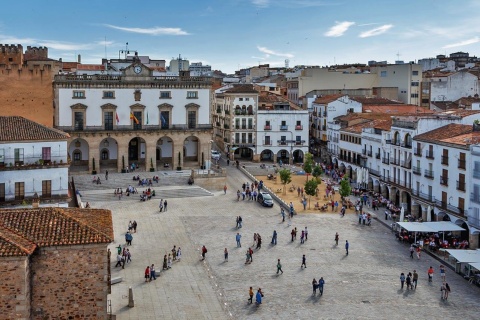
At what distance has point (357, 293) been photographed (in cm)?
3222

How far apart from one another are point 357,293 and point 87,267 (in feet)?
52.6

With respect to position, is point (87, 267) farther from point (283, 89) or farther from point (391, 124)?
point (283, 89)

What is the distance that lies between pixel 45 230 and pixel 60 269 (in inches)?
61.2

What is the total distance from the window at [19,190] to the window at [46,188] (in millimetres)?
1292


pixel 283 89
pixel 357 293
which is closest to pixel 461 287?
pixel 357 293

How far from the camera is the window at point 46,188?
136 feet

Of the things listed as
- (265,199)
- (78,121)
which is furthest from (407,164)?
(78,121)

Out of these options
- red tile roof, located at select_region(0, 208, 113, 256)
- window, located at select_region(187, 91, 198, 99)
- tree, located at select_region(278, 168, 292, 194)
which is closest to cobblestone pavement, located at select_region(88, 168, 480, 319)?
red tile roof, located at select_region(0, 208, 113, 256)

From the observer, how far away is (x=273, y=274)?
116 feet

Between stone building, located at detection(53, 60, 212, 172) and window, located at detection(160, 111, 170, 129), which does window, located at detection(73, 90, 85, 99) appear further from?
window, located at detection(160, 111, 170, 129)

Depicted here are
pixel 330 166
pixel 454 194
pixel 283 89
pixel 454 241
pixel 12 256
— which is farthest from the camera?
pixel 283 89

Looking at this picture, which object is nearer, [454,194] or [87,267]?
[87,267]

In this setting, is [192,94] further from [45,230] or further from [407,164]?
[45,230]

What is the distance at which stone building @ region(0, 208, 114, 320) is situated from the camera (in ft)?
67.8
